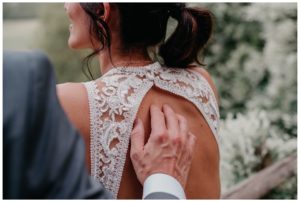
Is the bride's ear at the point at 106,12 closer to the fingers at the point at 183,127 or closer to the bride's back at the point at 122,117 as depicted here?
the bride's back at the point at 122,117

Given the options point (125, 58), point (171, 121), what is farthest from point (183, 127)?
point (125, 58)

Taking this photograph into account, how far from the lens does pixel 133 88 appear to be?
1.47m

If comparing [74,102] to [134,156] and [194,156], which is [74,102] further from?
[194,156]

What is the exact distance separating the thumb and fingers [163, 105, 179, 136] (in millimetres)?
63

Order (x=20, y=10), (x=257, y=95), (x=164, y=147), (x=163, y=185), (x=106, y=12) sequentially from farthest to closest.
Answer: (x=20, y=10)
(x=257, y=95)
(x=106, y=12)
(x=164, y=147)
(x=163, y=185)

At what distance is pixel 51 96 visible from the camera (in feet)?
2.16

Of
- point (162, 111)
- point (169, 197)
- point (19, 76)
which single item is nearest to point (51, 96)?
point (19, 76)

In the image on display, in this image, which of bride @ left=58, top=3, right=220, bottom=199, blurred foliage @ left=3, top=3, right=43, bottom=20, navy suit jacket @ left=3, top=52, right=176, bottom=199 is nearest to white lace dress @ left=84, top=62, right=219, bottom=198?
bride @ left=58, top=3, right=220, bottom=199

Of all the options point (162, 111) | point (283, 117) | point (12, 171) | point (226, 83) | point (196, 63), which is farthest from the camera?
point (226, 83)

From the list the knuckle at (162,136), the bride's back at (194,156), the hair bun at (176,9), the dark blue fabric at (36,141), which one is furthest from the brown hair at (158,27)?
the dark blue fabric at (36,141)

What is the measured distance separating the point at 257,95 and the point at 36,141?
3956 millimetres

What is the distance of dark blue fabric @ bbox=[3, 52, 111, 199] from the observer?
0.62 m

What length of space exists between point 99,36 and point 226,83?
3257 mm

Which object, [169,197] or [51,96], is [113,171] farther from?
[51,96]
